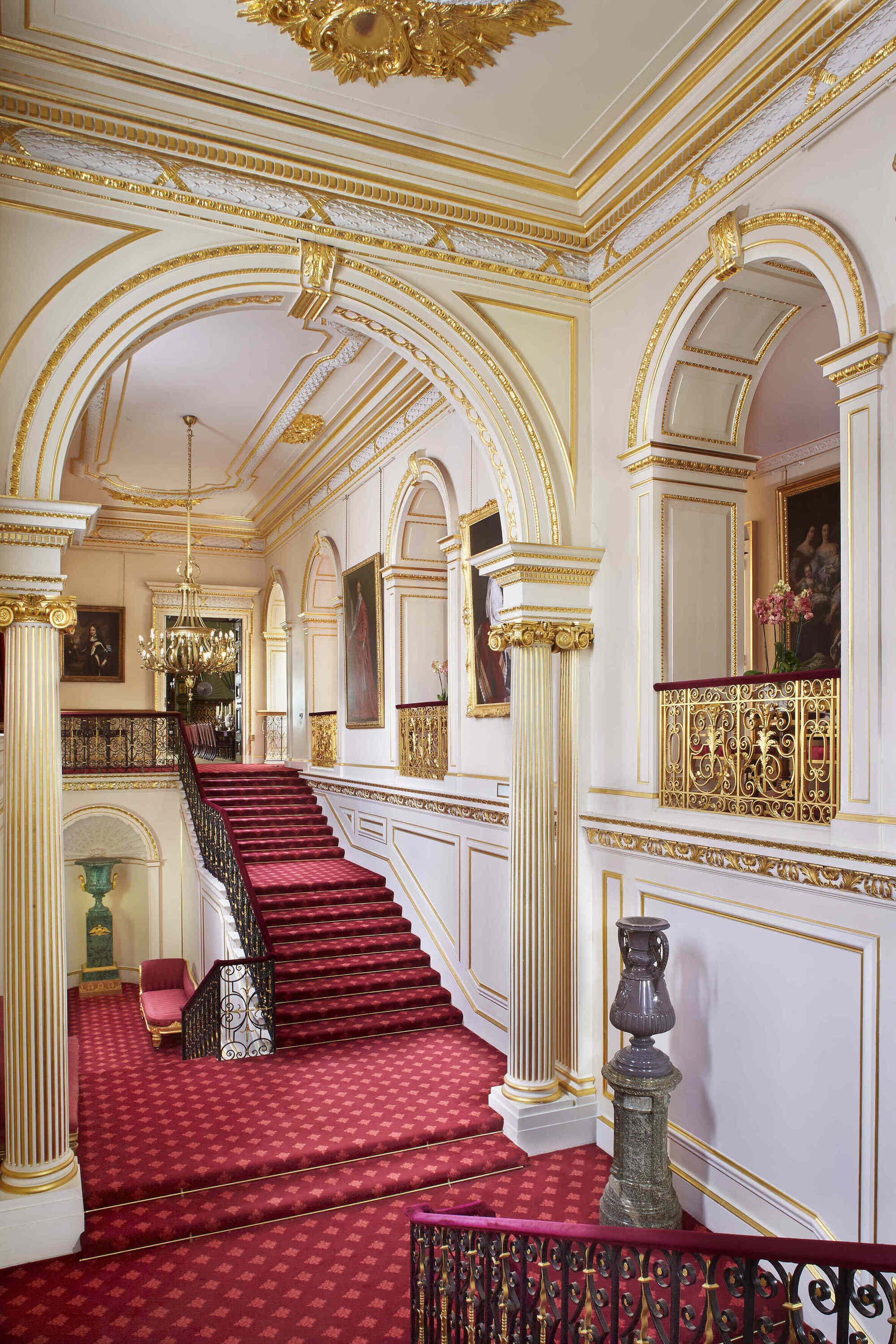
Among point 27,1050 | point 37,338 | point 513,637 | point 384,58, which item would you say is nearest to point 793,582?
point 513,637

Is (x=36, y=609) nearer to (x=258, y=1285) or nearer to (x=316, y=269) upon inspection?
(x=316, y=269)

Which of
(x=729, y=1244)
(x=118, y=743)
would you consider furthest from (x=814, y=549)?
(x=118, y=743)

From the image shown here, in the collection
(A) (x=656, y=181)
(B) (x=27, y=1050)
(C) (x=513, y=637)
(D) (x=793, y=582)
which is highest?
(A) (x=656, y=181)

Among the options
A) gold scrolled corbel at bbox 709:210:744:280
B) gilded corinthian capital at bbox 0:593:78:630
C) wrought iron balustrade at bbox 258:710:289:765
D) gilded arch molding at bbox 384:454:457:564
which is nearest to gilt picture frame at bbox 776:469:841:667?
gilded arch molding at bbox 384:454:457:564

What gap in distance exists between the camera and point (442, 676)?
9.55m

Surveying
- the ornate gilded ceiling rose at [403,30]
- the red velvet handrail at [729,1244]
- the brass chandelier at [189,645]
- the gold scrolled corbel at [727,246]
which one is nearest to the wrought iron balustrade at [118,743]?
the brass chandelier at [189,645]

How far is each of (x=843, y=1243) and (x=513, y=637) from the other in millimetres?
4129

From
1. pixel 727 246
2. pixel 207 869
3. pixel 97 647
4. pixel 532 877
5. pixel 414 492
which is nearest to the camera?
pixel 727 246

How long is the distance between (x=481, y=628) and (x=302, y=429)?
13.9ft

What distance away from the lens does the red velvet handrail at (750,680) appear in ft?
13.6

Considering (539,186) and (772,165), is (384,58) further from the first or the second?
(772,165)

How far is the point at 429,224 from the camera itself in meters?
5.74

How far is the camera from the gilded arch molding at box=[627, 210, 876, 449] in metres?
4.05

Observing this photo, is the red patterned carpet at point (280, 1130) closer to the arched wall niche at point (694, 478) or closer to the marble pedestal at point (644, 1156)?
the marble pedestal at point (644, 1156)
